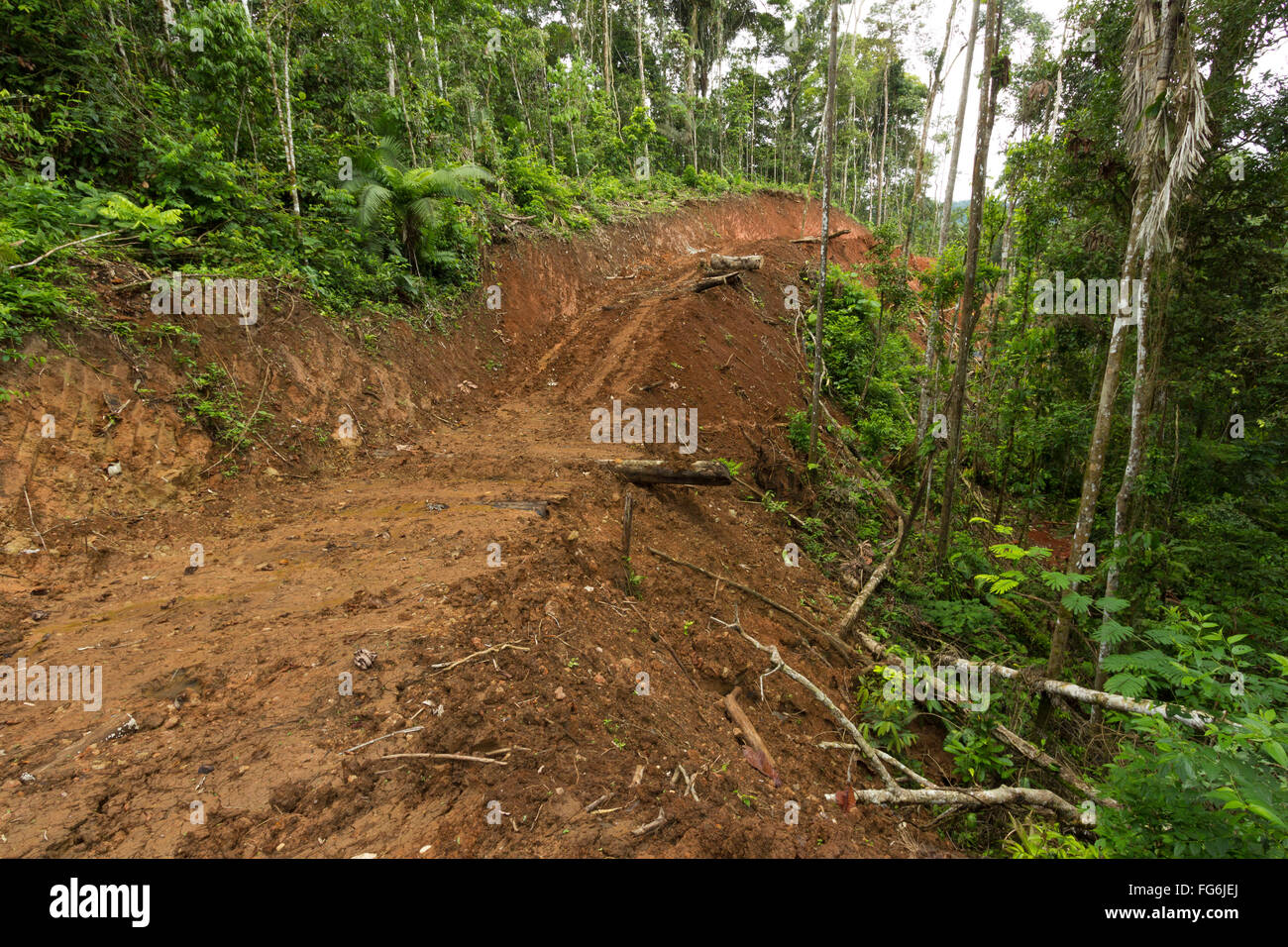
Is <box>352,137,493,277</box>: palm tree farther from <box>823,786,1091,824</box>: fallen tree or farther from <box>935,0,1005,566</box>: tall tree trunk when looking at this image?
<box>823,786,1091,824</box>: fallen tree

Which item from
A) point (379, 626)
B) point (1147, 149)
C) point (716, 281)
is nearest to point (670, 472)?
point (379, 626)

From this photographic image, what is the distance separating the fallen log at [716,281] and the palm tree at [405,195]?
5.57 metres

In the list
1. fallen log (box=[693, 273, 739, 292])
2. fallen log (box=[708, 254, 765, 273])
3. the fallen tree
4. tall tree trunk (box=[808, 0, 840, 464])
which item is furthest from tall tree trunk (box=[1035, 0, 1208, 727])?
fallen log (box=[708, 254, 765, 273])

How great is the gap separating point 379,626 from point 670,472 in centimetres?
418

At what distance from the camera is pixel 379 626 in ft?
13.4

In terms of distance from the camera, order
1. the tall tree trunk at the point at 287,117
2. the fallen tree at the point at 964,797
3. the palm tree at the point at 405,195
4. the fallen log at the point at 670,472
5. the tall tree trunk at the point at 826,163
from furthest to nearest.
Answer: the palm tree at the point at 405,195 < the tall tree trunk at the point at 287,117 < the tall tree trunk at the point at 826,163 < the fallen log at the point at 670,472 < the fallen tree at the point at 964,797

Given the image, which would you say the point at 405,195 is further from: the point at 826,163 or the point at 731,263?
the point at 731,263

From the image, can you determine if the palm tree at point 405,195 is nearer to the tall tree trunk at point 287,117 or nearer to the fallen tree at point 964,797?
the tall tree trunk at point 287,117

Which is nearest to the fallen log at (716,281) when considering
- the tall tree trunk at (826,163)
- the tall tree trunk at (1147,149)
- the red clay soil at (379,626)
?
the tall tree trunk at (826,163)

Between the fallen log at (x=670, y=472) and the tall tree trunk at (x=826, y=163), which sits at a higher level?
the tall tree trunk at (x=826, y=163)

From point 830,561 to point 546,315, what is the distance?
881 cm

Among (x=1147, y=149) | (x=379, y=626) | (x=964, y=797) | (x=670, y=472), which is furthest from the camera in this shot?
(x=670, y=472)

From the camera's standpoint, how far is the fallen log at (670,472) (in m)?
7.30

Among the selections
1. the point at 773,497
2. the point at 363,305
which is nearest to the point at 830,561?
the point at 773,497
